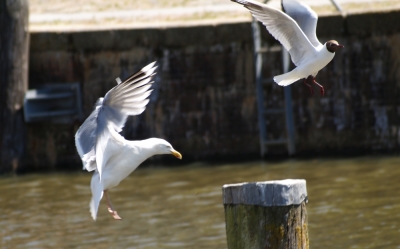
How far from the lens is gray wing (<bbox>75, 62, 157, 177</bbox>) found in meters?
6.43

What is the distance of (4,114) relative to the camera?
36.2 ft

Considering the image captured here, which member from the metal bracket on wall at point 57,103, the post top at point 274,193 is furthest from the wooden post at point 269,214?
the metal bracket on wall at point 57,103

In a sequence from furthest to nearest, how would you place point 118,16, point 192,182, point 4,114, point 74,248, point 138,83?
1. point 118,16
2. point 4,114
3. point 192,182
4. point 74,248
5. point 138,83

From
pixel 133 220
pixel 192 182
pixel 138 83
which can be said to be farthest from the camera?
pixel 192 182

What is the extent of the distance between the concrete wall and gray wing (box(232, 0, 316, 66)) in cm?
391

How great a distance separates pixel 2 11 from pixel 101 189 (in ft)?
16.9

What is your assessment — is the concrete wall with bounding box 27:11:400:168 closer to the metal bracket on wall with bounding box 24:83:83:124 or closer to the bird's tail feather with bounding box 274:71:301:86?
the metal bracket on wall with bounding box 24:83:83:124

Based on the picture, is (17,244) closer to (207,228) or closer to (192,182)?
(207,228)

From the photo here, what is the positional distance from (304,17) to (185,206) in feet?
9.15

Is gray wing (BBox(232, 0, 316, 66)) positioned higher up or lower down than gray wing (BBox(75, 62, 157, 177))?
higher up

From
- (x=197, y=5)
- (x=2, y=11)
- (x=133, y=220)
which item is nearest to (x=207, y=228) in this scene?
(x=133, y=220)

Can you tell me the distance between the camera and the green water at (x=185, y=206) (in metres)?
7.88

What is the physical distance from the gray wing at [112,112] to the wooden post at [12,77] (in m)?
4.74

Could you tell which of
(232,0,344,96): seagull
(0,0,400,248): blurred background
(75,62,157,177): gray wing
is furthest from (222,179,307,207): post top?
(0,0,400,248): blurred background
